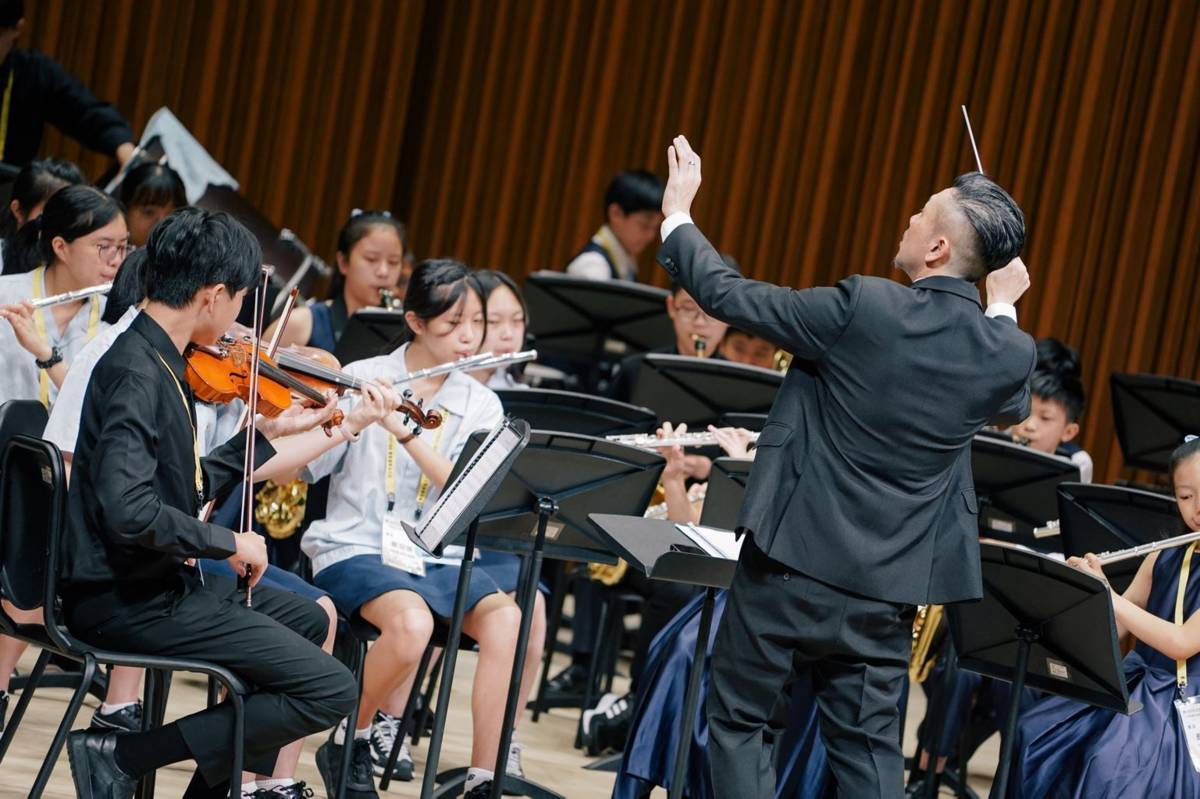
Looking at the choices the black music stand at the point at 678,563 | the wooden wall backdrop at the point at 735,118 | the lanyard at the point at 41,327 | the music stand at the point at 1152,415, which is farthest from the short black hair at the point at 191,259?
the wooden wall backdrop at the point at 735,118

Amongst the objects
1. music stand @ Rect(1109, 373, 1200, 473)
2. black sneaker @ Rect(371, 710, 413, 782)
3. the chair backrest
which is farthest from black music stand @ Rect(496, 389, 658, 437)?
music stand @ Rect(1109, 373, 1200, 473)

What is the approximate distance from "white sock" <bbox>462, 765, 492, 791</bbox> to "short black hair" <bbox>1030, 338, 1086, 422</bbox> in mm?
2237

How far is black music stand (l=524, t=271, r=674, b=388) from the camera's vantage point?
505 cm

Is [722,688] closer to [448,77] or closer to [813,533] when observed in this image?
[813,533]

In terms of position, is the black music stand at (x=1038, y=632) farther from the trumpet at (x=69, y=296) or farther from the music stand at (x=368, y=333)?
the trumpet at (x=69, y=296)

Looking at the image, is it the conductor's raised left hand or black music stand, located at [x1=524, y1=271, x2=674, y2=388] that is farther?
black music stand, located at [x1=524, y1=271, x2=674, y2=388]

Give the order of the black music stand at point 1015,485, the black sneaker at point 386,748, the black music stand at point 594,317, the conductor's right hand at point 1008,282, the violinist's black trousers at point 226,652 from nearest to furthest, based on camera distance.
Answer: the violinist's black trousers at point 226,652, the conductor's right hand at point 1008,282, the black sneaker at point 386,748, the black music stand at point 1015,485, the black music stand at point 594,317

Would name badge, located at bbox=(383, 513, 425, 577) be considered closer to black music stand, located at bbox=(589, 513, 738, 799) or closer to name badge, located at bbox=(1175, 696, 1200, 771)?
black music stand, located at bbox=(589, 513, 738, 799)

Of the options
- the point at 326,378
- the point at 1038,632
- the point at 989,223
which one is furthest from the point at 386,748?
the point at 989,223

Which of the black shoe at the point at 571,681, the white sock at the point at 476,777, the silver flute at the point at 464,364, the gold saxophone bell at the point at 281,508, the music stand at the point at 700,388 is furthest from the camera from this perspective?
the black shoe at the point at 571,681

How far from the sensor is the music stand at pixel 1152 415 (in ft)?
16.1

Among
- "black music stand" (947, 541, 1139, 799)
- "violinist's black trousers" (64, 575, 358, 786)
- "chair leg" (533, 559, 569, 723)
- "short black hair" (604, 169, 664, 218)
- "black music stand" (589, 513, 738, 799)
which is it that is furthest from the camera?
"short black hair" (604, 169, 664, 218)

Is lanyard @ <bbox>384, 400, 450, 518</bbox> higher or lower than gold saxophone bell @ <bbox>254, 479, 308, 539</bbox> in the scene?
higher

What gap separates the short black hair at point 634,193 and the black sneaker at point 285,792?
11.2 feet
